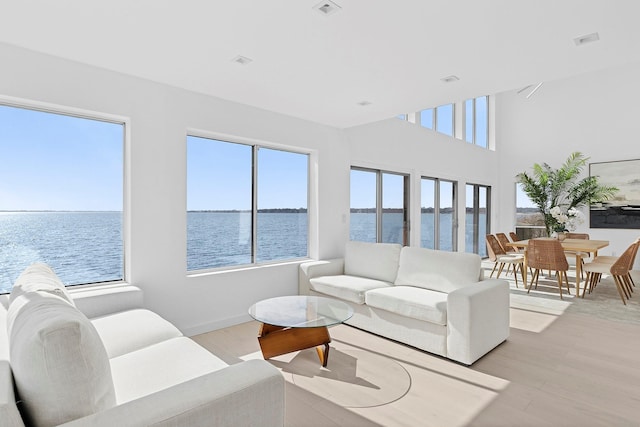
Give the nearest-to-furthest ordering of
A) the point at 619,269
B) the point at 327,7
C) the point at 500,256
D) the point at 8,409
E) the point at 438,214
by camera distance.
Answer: the point at 8,409 → the point at 327,7 → the point at 619,269 → the point at 500,256 → the point at 438,214

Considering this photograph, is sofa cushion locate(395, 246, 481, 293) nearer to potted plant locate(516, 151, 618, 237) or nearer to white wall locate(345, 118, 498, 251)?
white wall locate(345, 118, 498, 251)

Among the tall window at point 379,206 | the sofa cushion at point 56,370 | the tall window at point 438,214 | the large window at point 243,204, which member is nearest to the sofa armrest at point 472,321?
the large window at point 243,204

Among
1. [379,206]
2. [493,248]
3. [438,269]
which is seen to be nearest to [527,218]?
[493,248]

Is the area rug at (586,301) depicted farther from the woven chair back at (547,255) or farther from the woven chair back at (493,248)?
the woven chair back at (493,248)

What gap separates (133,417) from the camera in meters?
1.12

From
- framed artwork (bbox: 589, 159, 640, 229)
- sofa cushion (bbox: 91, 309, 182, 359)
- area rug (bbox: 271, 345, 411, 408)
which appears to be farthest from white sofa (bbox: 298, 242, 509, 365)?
framed artwork (bbox: 589, 159, 640, 229)

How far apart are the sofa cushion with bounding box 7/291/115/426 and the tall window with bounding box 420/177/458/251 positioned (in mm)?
6254

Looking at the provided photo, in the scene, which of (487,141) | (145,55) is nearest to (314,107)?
(145,55)

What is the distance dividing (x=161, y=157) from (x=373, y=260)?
261 centimetres

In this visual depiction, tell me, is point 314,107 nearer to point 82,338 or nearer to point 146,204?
point 146,204

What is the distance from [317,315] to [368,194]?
3286mm

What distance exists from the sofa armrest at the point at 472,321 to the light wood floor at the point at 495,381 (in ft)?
0.36

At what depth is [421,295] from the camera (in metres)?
3.34

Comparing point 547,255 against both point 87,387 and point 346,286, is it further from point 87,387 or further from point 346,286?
point 87,387
